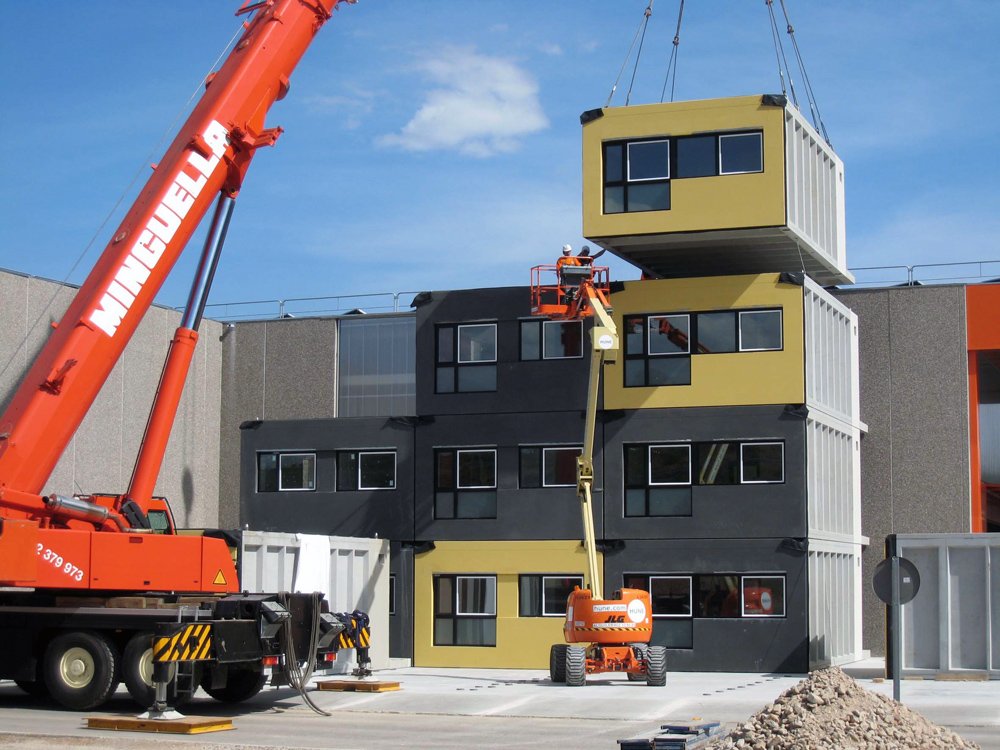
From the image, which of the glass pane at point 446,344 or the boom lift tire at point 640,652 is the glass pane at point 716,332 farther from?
the boom lift tire at point 640,652

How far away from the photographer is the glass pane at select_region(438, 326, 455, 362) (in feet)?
114

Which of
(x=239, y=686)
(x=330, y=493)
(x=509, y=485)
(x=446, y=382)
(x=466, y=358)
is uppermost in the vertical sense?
(x=466, y=358)

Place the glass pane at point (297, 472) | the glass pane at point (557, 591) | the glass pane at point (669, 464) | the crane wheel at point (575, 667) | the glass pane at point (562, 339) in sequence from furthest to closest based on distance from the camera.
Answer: the glass pane at point (297, 472) < the glass pane at point (562, 339) < the glass pane at point (557, 591) < the glass pane at point (669, 464) < the crane wheel at point (575, 667)

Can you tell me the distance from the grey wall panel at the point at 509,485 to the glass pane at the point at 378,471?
81 cm

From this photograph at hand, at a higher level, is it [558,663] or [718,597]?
[718,597]

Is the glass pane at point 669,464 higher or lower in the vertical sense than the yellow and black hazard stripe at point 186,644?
higher

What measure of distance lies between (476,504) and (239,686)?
1289 cm

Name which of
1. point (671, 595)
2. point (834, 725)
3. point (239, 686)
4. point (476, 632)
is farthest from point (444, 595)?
point (834, 725)

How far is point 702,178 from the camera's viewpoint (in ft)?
104

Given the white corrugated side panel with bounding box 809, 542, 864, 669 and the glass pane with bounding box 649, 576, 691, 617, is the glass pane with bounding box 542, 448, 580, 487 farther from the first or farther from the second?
the white corrugated side panel with bounding box 809, 542, 864, 669

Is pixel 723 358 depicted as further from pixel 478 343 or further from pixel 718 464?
pixel 478 343

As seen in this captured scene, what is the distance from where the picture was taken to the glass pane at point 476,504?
3372 centimetres

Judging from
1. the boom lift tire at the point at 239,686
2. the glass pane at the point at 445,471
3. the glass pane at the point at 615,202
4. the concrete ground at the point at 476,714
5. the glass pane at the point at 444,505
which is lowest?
the concrete ground at the point at 476,714

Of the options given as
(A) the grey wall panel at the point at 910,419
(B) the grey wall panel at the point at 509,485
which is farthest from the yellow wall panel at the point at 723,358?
(A) the grey wall panel at the point at 910,419
